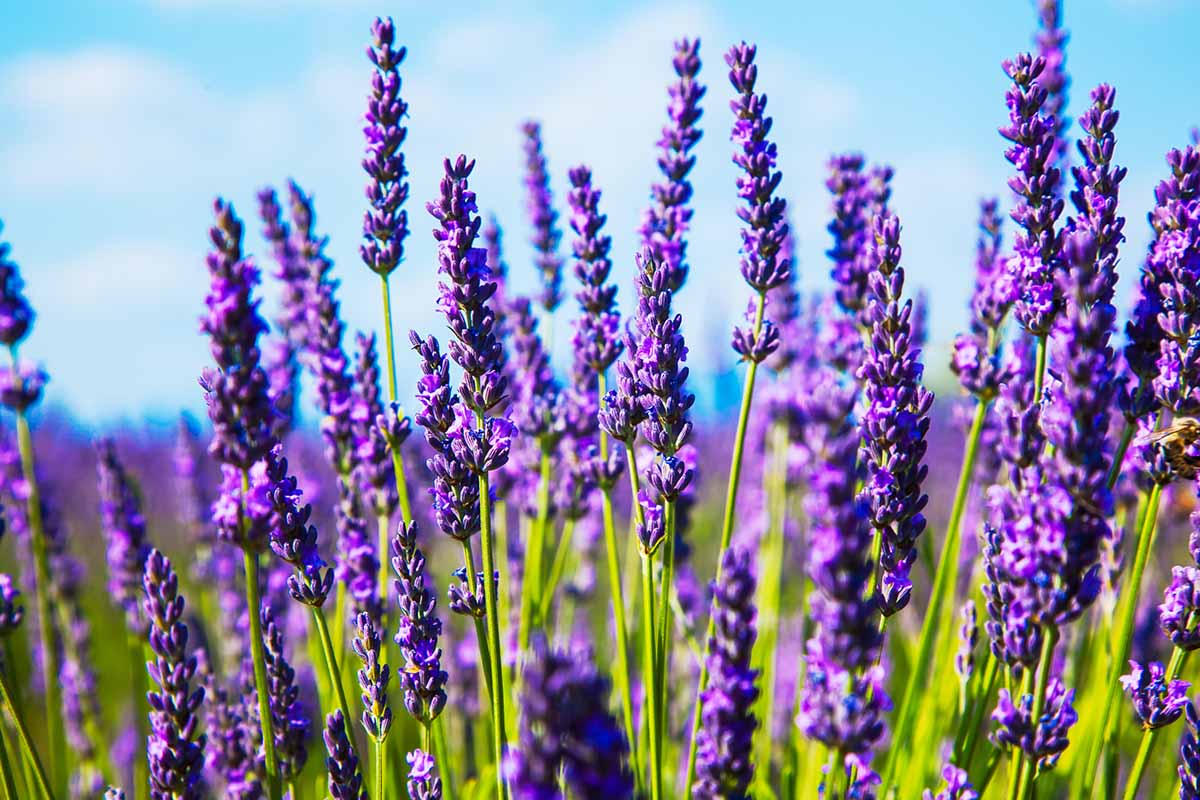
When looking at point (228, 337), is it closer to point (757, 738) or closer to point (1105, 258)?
point (1105, 258)

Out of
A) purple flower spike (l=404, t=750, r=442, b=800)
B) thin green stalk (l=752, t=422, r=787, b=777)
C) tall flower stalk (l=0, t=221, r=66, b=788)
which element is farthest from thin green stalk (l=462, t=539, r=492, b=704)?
thin green stalk (l=752, t=422, r=787, b=777)

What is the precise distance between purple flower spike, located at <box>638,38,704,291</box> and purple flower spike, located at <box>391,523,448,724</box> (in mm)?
1129

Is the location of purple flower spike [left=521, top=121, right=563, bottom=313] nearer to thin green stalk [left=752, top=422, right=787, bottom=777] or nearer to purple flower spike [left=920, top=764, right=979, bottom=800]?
thin green stalk [left=752, top=422, right=787, bottom=777]

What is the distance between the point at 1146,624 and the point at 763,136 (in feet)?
9.79

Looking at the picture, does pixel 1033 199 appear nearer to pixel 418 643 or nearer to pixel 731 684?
pixel 731 684

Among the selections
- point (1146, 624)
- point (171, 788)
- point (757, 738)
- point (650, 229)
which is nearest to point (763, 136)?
point (650, 229)

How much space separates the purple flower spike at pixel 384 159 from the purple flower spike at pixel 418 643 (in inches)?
33.2

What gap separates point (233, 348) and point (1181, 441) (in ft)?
5.95

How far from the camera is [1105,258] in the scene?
186cm

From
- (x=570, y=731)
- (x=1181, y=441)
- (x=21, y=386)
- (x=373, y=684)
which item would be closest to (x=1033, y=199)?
(x=1181, y=441)

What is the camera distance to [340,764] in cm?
177

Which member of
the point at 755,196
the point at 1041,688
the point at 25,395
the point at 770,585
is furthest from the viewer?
the point at 770,585

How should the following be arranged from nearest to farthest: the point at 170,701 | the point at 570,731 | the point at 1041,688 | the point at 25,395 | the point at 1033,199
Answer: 1. the point at 570,731
2. the point at 1041,688
3. the point at 170,701
4. the point at 1033,199
5. the point at 25,395

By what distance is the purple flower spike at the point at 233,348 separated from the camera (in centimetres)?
149
